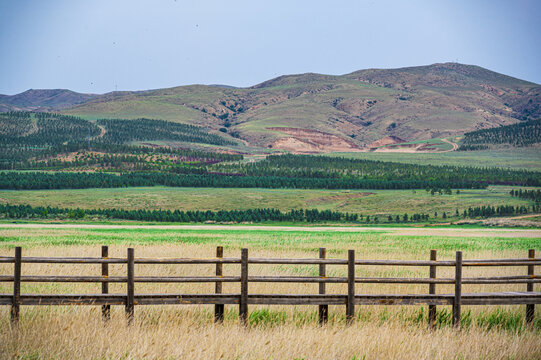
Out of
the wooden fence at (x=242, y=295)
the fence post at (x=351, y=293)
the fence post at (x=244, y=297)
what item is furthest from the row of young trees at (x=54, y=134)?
the fence post at (x=351, y=293)

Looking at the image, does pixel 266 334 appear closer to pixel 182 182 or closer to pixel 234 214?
pixel 234 214

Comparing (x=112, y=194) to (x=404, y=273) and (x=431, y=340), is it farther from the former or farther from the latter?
Answer: (x=431, y=340)

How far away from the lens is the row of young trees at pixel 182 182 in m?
109

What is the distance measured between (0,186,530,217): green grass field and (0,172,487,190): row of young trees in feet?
17.5

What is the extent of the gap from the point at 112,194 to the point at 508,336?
308 feet

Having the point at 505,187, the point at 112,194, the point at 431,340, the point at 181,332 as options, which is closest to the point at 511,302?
the point at 431,340

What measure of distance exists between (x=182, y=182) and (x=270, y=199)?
24712 mm

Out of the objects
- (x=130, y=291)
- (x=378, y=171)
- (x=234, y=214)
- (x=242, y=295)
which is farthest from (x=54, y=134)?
(x=242, y=295)

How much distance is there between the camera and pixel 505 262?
45.1ft

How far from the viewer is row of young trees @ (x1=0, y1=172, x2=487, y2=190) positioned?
108812 mm

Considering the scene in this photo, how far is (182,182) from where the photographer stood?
11581 cm

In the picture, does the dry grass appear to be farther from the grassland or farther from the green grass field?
the green grass field

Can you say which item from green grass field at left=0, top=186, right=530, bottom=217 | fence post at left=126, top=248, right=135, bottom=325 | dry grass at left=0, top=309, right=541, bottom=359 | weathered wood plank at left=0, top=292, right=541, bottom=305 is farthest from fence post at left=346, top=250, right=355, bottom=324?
green grass field at left=0, top=186, right=530, bottom=217

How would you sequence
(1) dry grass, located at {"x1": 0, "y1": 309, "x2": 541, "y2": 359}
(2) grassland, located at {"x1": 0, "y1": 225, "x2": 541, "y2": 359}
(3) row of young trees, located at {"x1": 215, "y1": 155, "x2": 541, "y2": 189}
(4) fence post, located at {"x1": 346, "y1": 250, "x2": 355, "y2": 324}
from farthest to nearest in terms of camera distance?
1. (3) row of young trees, located at {"x1": 215, "y1": 155, "x2": 541, "y2": 189}
2. (4) fence post, located at {"x1": 346, "y1": 250, "x2": 355, "y2": 324}
3. (2) grassland, located at {"x1": 0, "y1": 225, "x2": 541, "y2": 359}
4. (1) dry grass, located at {"x1": 0, "y1": 309, "x2": 541, "y2": 359}
